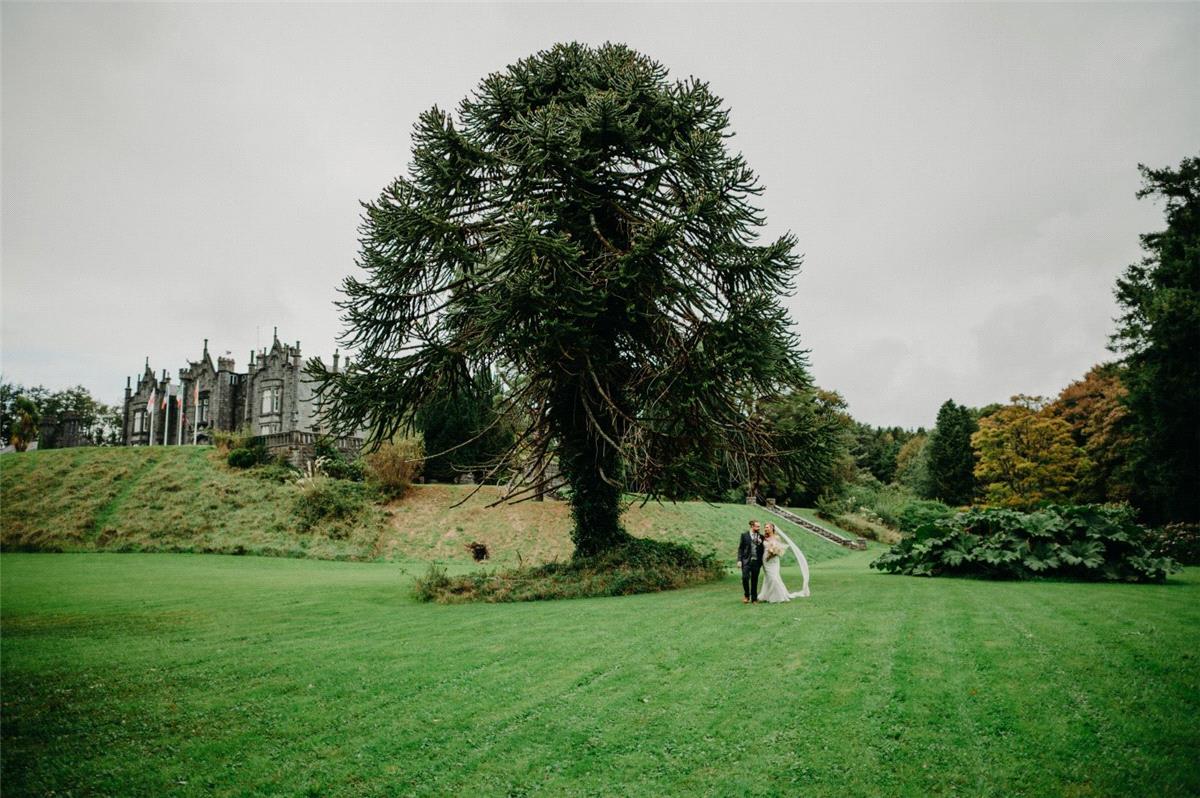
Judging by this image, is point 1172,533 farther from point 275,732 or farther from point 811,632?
point 275,732

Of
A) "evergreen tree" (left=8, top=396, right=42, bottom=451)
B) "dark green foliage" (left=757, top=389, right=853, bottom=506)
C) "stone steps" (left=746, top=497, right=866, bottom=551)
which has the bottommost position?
"stone steps" (left=746, top=497, right=866, bottom=551)

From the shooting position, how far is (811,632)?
7820 millimetres

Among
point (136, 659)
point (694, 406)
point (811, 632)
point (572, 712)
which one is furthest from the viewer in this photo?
point (694, 406)

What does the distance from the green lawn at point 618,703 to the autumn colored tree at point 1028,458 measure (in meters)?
32.6

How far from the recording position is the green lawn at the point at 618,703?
4375 mm

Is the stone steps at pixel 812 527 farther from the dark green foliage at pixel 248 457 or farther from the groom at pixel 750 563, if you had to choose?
the dark green foliage at pixel 248 457

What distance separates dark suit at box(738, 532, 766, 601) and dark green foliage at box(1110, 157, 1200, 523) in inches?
803

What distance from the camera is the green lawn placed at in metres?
4.38

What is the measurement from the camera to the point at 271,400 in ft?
171

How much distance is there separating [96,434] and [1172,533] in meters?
88.3

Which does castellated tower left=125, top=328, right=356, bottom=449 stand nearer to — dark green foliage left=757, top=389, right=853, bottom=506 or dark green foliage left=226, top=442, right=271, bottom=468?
dark green foliage left=226, top=442, right=271, bottom=468

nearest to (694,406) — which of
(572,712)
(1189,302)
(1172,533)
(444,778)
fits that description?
(572,712)

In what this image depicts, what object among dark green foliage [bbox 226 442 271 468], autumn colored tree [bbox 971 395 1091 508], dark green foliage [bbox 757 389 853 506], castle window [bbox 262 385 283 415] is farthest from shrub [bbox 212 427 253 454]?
autumn colored tree [bbox 971 395 1091 508]

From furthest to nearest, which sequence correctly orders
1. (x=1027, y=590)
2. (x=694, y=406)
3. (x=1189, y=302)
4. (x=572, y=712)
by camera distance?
(x=1189, y=302) → (x=694, y=406) → (x=1027, y=590) → (x=572, y=712)
